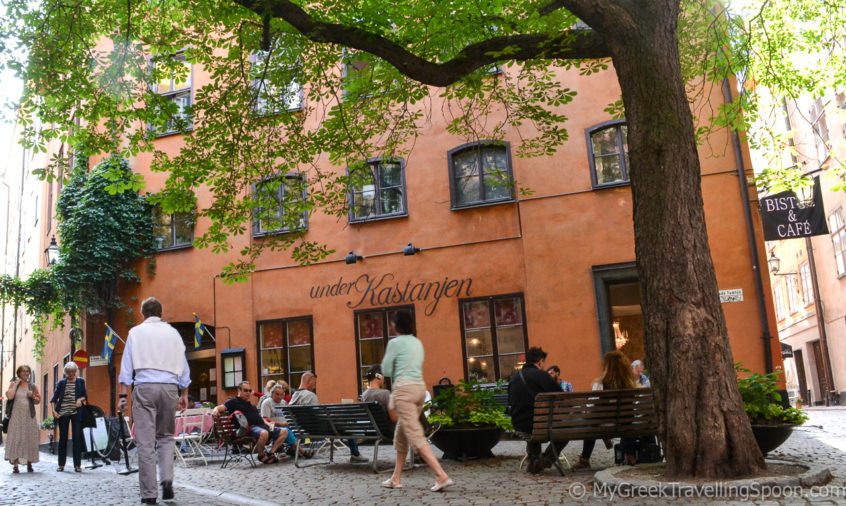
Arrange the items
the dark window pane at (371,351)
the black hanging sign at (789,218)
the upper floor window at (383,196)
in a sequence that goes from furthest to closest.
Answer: the upper floor window at (383,196), the dark window pane at (371,351), the black hanging sign at (789,218)

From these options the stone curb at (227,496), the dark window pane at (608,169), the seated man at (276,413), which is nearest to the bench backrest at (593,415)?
the stone curb at (227,496)

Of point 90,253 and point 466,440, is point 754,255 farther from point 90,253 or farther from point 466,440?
point 90,253

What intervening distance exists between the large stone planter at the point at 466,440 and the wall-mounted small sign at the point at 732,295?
8.13 m

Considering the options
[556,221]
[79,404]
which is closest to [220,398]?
[79,404]

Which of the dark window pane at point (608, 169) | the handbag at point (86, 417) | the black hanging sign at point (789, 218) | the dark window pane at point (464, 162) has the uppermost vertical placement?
the dark window pane at point (464, 162)

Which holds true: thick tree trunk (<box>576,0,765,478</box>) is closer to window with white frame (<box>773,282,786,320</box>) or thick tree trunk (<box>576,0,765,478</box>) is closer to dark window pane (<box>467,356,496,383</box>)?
dark window pane (<box>467,356,496,383</box>)

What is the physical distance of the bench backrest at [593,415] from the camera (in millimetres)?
8859

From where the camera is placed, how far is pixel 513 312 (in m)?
18.6

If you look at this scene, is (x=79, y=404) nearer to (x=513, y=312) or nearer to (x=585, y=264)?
(x=513, y=312)

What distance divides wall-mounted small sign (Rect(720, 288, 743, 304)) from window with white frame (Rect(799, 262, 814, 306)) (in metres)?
20.3

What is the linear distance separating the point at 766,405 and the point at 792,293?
3508 centimetres

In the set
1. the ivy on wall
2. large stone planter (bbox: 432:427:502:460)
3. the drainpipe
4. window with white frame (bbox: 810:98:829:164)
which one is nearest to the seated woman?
large stone planter (bbox: 432:427:502:460)

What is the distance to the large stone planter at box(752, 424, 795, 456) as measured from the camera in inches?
336

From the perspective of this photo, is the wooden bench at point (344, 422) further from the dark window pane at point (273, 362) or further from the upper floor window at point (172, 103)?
the dark window pane at point (273, 362)
